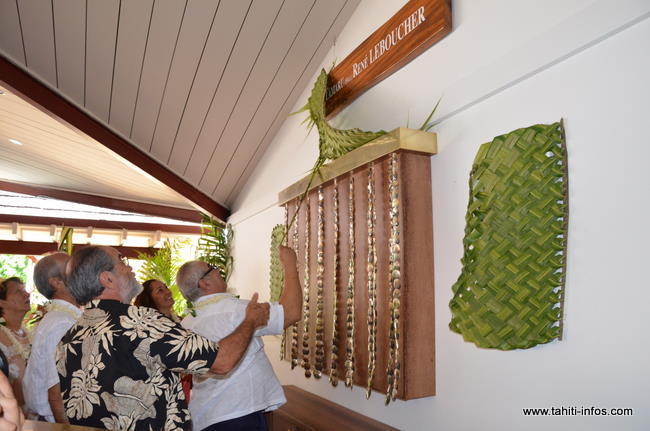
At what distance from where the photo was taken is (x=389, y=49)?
2.33 metres

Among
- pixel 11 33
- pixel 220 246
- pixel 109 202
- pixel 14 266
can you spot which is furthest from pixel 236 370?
pixel 14 266

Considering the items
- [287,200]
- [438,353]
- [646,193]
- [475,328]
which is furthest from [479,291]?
[287,200]

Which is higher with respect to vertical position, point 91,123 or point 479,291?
point 91,123

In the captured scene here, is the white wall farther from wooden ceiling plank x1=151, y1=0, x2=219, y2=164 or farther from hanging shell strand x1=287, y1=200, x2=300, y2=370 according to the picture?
wooden ceiling plank x1=151, y1=0, x2=219, y2=164

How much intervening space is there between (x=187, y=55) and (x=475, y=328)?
7.77ft

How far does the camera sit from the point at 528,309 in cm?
148

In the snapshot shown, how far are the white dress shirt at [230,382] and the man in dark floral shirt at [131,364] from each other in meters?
0.57

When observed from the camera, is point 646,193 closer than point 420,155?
Yes

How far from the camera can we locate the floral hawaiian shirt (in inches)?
61.1

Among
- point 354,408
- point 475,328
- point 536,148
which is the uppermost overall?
point 536,148

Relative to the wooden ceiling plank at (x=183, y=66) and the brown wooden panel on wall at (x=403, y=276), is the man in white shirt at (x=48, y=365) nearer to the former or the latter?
the brown wooden panel on wall at (x=403, y=276)

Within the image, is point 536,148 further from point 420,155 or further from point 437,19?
point 437,19

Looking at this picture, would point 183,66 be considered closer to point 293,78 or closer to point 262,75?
point 262,75

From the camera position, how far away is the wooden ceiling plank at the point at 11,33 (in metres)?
2.93
